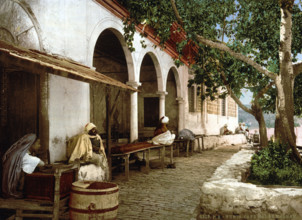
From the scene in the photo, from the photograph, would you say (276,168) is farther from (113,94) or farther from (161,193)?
(113,94)

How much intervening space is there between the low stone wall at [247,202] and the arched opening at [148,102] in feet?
34.7

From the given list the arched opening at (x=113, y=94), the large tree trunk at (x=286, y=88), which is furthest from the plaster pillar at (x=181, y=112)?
the large tree trunk at (x=286, y=88)

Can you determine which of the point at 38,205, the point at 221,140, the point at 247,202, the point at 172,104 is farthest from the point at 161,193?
the point at 221,140

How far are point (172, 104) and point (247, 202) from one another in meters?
11.5

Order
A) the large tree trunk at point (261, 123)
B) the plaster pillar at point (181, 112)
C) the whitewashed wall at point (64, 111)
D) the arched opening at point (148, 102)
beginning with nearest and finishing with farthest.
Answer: the whitewashed wall at point (64, 111) → the large tree trunk at point (261, 123) → the arched opening at point (148, 102) → the plaster pillar at point (181, 112)

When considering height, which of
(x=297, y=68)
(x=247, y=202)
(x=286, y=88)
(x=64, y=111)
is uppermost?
(x=297, y=68)

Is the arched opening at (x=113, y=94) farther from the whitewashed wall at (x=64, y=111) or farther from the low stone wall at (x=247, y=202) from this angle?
the low stone wall at (x=247, y=202)

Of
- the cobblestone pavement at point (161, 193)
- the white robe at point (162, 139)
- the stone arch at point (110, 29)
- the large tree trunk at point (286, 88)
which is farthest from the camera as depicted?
the white robe at point (162, 139)

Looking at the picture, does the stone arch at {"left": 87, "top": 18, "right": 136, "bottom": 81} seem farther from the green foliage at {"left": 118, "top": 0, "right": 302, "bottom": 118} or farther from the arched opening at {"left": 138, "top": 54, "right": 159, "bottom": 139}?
the arched opening at {"left": 138, "top": 54, "right": 159, "bottom": 139}

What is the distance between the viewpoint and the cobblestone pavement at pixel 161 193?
4652 mm

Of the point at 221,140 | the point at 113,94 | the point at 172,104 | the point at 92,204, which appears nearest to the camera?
the point at 92,204

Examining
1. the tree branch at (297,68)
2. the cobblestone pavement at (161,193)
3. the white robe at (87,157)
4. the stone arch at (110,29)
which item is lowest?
the cobblestone pavement at (161,193)

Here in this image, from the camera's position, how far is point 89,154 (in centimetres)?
589

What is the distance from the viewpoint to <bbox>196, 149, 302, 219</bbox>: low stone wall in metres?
4.32
